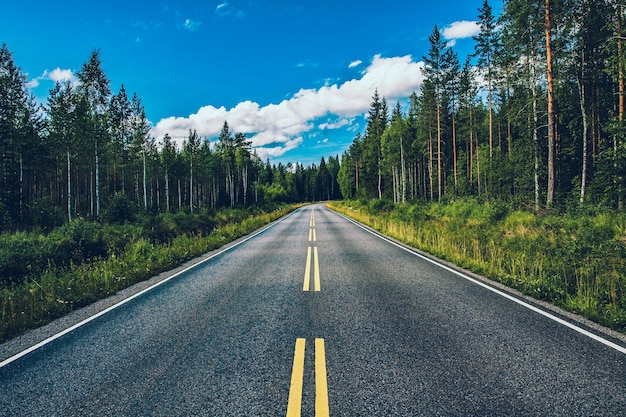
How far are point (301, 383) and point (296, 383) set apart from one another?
2.1 inches

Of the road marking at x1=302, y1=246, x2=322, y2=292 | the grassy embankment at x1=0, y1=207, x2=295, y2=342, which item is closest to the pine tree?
the grassy embankment at x1=0, y1=207, x2=295, y2=342

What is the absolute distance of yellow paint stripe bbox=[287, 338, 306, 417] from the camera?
2797 millimetres

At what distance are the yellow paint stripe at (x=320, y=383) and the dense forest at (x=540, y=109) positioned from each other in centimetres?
1604

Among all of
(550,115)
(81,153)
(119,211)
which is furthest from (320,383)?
(81,153)

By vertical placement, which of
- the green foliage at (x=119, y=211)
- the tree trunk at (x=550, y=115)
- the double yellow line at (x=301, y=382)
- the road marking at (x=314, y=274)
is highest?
the tree trunk at (x=550, y=115)

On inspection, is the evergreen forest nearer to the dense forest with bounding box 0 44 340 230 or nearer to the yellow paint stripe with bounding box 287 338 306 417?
the dense forest with bounding box 0 44 340 230

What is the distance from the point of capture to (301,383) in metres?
3.22

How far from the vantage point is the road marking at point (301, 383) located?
109 inches

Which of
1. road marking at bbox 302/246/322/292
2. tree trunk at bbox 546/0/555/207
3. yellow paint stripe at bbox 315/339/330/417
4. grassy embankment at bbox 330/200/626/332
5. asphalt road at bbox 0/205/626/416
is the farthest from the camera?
tree trunk at bbox 546/0/555/207

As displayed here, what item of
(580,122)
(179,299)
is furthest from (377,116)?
(179,299)

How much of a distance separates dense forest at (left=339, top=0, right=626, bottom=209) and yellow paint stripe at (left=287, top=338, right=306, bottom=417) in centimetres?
1623

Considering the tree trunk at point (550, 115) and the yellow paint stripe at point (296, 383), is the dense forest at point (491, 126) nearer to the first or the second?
the tree trunk at point (550, 115)

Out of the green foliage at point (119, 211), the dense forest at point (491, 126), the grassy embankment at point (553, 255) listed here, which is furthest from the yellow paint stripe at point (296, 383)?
the green foliage at point (119, 211)

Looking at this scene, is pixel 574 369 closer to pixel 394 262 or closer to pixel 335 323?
pixel 335 323
